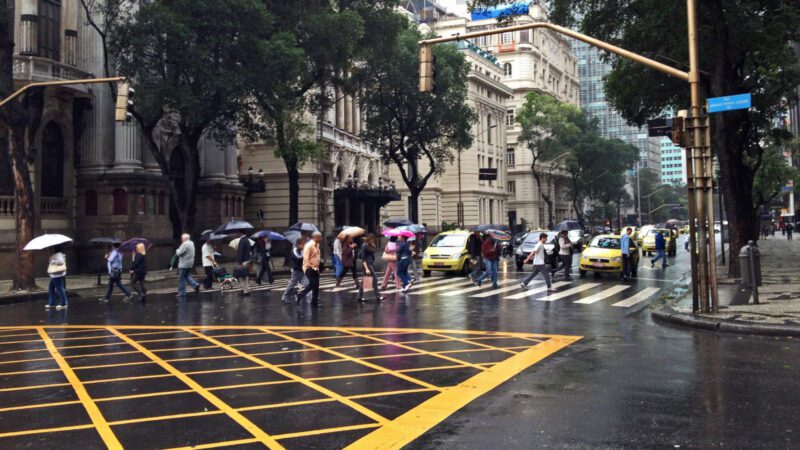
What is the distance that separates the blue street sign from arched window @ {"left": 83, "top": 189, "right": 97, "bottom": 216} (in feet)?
87.9

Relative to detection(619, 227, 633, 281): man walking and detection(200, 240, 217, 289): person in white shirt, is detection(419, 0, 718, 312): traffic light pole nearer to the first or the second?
detection(619, 227, 633, 281): man walking

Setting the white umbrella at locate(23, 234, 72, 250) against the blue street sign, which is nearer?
the blue street sign

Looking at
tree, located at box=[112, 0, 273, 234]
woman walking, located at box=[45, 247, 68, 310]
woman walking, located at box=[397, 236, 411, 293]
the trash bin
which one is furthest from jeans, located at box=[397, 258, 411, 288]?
tree, located at box=[112, 0, 273, 234]

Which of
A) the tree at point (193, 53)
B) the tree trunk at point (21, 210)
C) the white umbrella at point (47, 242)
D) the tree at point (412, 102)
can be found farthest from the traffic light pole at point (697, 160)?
the tree at point (412, 102)

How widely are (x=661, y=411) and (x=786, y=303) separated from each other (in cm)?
965

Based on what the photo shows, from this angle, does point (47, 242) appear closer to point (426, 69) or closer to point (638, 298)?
point (426, 69)

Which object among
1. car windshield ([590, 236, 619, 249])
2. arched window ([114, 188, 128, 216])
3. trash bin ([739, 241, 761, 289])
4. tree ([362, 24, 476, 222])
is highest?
tree ([362, 24, 476, 222])

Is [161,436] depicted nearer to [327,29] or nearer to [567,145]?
[327,29]

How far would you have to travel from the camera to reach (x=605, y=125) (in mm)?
159375

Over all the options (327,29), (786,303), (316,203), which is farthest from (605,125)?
(786,303)

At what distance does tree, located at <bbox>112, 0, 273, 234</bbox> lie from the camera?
81.5 feet

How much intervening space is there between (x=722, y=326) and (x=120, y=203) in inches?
1050

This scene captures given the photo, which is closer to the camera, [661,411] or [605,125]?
[661,411]

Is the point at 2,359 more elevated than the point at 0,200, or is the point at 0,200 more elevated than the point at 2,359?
the point at 0,200
